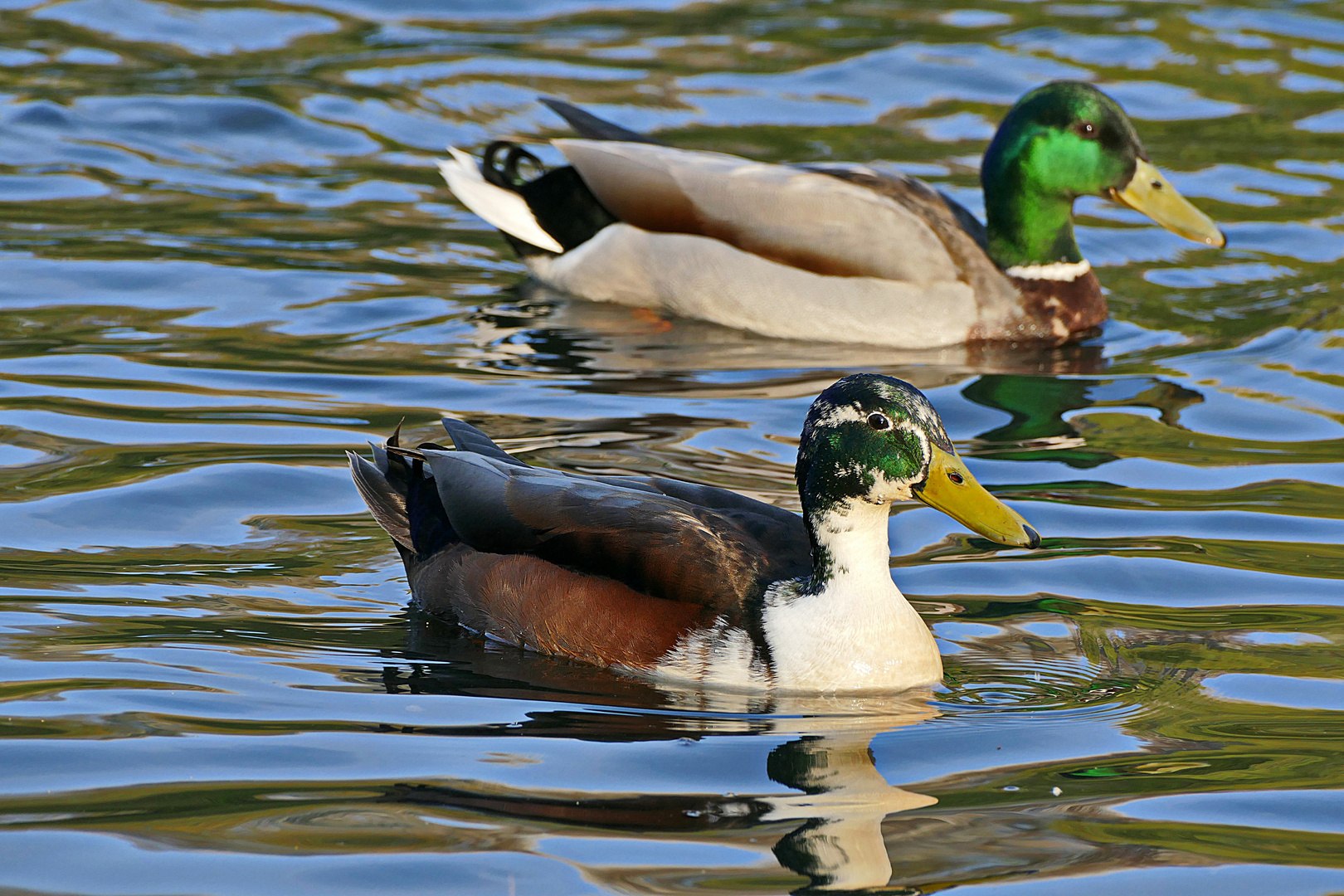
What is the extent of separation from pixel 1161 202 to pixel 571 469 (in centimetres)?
431

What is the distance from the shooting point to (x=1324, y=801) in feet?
14.8

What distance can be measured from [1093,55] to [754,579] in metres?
10.3

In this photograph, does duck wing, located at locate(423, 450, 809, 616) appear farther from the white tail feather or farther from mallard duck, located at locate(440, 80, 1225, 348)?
the white tail feather

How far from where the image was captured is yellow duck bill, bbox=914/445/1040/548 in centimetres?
530

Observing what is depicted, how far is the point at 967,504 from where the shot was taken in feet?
17.5

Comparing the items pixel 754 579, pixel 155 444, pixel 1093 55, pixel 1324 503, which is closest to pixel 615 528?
pixel 754 579

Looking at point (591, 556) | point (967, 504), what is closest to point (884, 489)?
point (967, 504)

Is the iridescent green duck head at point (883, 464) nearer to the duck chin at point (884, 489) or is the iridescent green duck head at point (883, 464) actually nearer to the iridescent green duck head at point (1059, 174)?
the duck chin at point (884, 489)

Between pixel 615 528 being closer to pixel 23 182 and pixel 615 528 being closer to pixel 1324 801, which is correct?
pixel 1324 801

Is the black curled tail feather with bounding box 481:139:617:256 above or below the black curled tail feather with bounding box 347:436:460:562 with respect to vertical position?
above

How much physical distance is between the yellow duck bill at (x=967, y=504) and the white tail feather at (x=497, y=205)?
16.4ft

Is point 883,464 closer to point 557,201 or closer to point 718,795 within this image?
point 718,795

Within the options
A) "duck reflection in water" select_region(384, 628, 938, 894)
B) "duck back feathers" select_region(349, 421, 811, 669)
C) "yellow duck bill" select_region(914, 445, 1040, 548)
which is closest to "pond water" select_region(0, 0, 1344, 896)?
"duck reflection in water" select_region(384, 628, 938, 894)

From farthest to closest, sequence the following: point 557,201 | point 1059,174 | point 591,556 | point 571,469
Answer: point 557,201, point 1059,174, point 571,469, point 591,556
